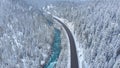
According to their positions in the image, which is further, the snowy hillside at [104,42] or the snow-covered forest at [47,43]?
the snow-covered forest at [47,43]

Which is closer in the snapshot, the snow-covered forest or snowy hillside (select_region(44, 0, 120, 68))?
snowy hillside (select_region(44, 0, 120, 68))

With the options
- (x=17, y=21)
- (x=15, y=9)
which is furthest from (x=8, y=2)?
(x=17, y=21)

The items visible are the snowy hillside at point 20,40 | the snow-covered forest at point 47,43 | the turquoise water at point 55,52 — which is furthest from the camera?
the turquoise water at point 55,52

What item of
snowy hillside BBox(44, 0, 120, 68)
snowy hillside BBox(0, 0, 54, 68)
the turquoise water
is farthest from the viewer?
the turquoise water

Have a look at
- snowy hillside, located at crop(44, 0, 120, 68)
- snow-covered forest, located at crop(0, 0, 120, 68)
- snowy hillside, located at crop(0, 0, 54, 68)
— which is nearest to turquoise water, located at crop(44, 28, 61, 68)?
snow-covered forest, located at crop(0, 0, 120, 68)

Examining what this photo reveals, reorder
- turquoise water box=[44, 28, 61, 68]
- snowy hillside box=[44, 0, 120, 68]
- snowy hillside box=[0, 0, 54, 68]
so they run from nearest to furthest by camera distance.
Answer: snowy hillside box=[44, 0, 120, 68], snowy hillside box=[0, 0, 54, 68], turquoise water box=[44, 28, 61, 68]

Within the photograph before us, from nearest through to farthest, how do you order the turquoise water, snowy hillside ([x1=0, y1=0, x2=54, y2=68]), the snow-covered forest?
the snow-covered forest
snowy hillside ([x1=0, y1=0, x2=54, y2=68])
the turquoise water

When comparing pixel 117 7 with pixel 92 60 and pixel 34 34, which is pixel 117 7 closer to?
pixel 92 60

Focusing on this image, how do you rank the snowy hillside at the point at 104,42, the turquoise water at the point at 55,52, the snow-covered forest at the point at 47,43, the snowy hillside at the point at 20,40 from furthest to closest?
the turquoise water at the point at 55,52, the snowy hillside at the point at 20,40, the snow-covered forest at the point at 47,43, the snowy hillside at the point at 104,42

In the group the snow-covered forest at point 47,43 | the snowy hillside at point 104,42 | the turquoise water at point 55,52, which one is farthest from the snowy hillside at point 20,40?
the snowy hillside at point 104,42

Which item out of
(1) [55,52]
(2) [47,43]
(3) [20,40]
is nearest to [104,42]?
(1) [55,52]

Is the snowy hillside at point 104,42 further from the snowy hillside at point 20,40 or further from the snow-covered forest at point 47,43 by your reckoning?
the snowy hillside at point 20,40

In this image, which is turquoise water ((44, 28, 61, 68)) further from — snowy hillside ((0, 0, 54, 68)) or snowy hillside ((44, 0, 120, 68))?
snowy hillside ((44, 0, 120, 68))
